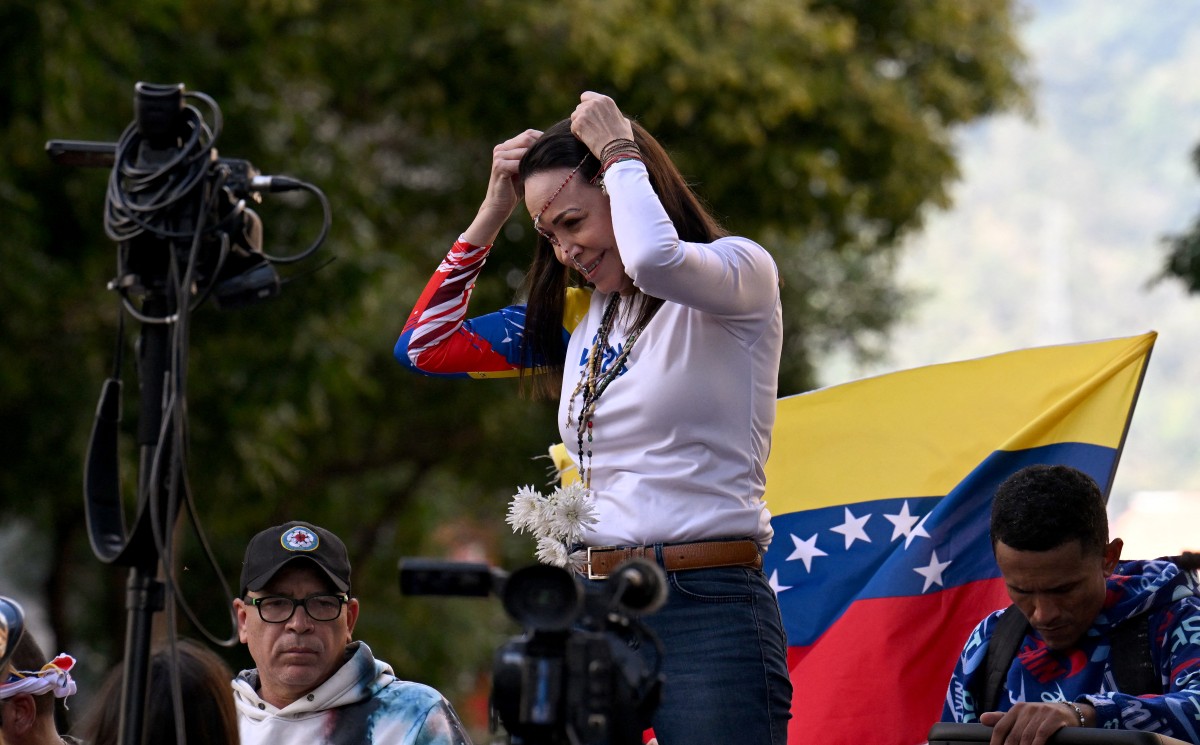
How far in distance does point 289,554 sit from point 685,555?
5.03 ft

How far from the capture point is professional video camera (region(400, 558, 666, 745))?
2.70 meters

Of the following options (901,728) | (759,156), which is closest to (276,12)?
(759,156)

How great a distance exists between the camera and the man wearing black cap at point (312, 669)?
4633mm

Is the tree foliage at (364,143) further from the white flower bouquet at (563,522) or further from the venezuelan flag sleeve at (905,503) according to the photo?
the white flower bouquet at (563,522)

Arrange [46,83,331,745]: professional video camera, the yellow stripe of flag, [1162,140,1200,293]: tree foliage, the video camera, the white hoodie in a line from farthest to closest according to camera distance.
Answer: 1. [1162,140,1200,293]: tree foliage
2. the yellow stripe of flag
3. the white hoodie
4. the video camera
5. [46,83,331,745]: professional video camera

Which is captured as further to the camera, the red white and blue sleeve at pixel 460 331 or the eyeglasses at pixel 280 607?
the eyeglasses at pixel 280 607

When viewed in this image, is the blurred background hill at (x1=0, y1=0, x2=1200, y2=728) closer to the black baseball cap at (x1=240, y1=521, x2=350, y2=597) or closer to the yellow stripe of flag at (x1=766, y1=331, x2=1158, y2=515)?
the yellow stripe of flag at (x1=766, y1=331, x2=1158, y2=515)

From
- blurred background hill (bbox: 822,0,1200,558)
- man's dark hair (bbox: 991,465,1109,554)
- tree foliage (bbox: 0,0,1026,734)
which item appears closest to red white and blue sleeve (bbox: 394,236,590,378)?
man's dark hair (bbox: 991,465,1109,554)

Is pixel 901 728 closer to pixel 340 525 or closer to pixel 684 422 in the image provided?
pixel 684 422

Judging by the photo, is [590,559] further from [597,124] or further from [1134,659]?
[1134,659]

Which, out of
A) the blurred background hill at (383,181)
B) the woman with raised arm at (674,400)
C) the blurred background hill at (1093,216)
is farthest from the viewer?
the blurred background hill at (1093,216)

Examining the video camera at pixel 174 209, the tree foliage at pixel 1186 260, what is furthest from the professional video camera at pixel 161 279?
the tree foliage at pixel 1186 260

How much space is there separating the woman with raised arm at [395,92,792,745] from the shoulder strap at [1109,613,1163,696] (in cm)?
85

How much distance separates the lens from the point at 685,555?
11.6 ft
